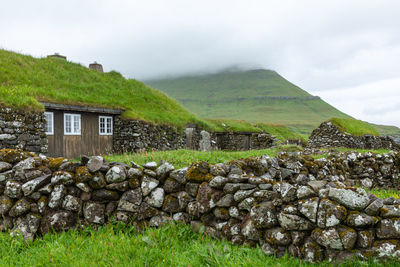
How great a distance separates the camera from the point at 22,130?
1457 cm

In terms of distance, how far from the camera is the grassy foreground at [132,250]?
357cm

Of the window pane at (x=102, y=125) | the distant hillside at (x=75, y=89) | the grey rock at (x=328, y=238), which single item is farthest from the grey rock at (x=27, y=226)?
the window pane at (x=102, y=125)

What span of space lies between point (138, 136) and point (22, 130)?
7627mm

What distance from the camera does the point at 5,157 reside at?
5.39 metres

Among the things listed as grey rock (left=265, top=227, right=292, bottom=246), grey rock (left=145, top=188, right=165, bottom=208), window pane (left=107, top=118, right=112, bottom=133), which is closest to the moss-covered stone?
grey rock (left=145, top=188, right=165, bottom=208)


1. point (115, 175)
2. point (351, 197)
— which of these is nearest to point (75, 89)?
point (115, 175)

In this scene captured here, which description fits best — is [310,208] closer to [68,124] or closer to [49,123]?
[49,123]

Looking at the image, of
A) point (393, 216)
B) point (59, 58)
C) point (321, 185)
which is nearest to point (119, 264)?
point (321, 185)

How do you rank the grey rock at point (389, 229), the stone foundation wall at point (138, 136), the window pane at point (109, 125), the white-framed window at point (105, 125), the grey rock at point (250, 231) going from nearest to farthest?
the grey rock at point (389, 229), the grey rock at point (250, 231), the stone foundation wall at point (138, 136), the white-framed window at point (105, 125), the window pane at point (109, 125)

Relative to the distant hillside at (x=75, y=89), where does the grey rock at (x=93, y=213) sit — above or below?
below

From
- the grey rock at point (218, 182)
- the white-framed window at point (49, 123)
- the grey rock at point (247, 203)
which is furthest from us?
the white-framed window at point (49, 123)

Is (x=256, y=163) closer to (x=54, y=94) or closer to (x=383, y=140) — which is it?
(x=54, y=94)

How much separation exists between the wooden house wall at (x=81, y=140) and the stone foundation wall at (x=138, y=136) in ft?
2.79

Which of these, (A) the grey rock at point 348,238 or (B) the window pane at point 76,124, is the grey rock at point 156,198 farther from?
(B) the window pane at point 76,124
